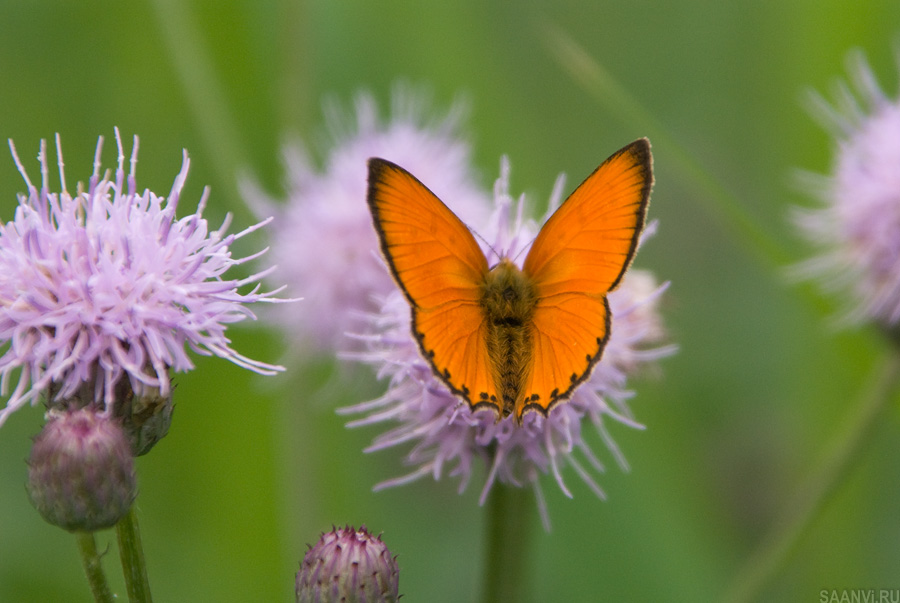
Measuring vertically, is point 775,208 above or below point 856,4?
below

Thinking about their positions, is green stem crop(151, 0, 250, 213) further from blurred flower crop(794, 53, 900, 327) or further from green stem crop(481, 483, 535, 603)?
blurred flower crop(794, 53, 900, 327)

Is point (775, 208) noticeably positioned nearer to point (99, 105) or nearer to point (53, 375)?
point (99, 105)

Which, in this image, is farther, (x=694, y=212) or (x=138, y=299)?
(x=694, y=212)

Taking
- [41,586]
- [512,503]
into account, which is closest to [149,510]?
[41,586]

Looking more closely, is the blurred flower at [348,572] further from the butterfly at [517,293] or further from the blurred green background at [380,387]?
the blurred green background at [380,387]

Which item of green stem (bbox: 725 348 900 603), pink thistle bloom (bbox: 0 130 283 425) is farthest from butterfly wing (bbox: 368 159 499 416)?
green stem (bbox: 725 348 900 603)

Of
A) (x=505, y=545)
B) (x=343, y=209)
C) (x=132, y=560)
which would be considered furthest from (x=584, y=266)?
(x=343, y=209)
